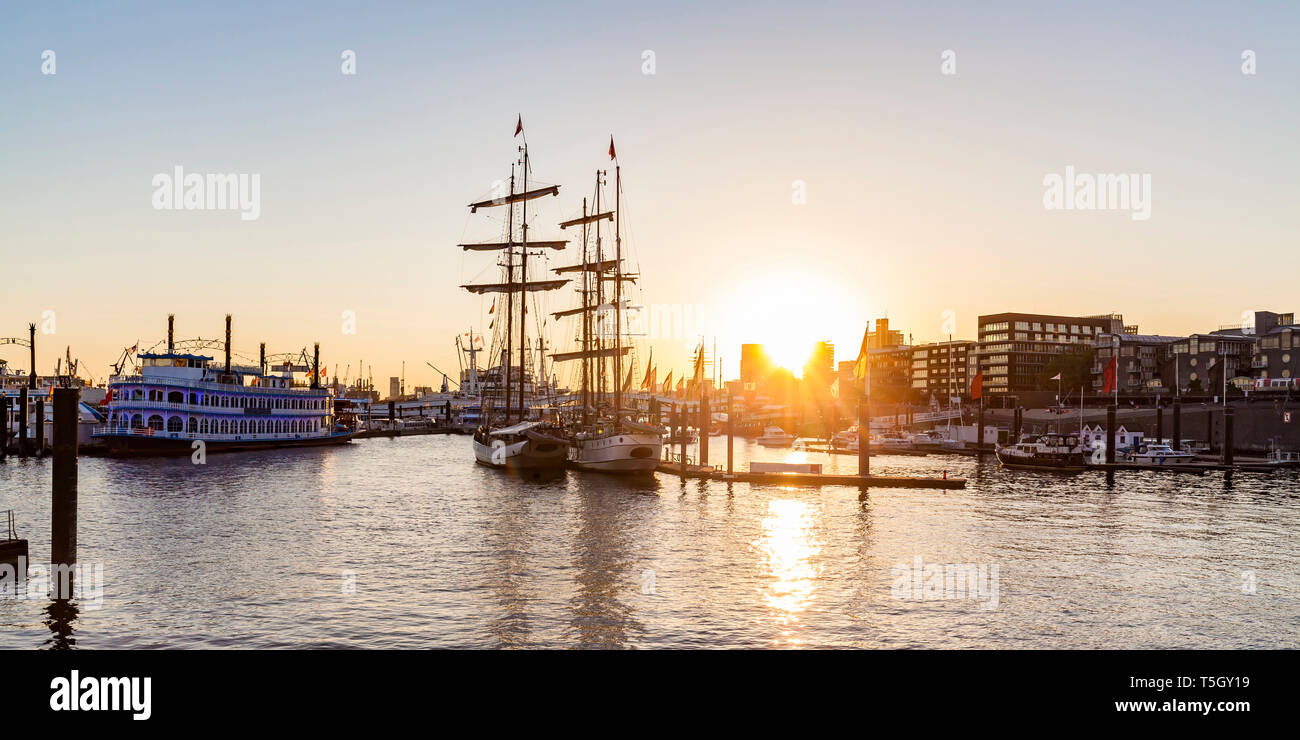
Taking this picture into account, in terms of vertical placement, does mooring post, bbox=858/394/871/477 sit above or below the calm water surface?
above

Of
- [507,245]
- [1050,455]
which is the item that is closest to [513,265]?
[507,245]

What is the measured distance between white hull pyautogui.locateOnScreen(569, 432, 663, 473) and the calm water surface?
36.3ft

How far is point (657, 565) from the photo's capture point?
3722cm

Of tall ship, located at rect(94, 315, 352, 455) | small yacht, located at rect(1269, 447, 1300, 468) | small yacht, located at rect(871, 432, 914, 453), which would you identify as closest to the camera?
small yacht, located at rect(1269, 447, 1300, 468)

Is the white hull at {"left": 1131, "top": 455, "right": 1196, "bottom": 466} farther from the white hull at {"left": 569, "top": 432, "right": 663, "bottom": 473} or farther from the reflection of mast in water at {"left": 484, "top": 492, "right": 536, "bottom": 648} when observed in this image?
the reflection of mast in water at {"left": 484, "top": 492, "right": 536, "bottom": 648}

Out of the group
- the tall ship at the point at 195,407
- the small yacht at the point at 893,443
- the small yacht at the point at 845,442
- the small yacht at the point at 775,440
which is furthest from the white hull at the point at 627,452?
the small yacht at the point at 775,440

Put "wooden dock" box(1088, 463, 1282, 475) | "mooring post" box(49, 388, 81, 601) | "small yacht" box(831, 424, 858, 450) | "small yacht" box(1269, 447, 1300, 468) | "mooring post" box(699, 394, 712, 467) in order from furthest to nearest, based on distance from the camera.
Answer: "small yacht" box(831, 424, 858, 450) → "small yacht" box(1269, 447, 1300, 468) → "wooden dock" box(1088, 463, 1282, 475) → "mooring post" box(699, 394, 712, 467) → "mooring post" box(49, 388, 81, 601)

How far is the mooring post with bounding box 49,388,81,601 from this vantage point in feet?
83.7

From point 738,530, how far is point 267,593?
25717 mm

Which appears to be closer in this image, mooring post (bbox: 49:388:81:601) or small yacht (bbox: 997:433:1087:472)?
mooring post (bbox: 49:388:81:601)

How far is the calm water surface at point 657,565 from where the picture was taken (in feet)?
86.4

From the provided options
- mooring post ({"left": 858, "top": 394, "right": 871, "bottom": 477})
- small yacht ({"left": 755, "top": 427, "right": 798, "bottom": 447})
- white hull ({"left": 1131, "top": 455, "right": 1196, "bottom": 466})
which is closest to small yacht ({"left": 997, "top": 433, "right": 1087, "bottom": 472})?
white hull ({"left": 1131, "top": 455, "right": 1196, "bottom": 466})
